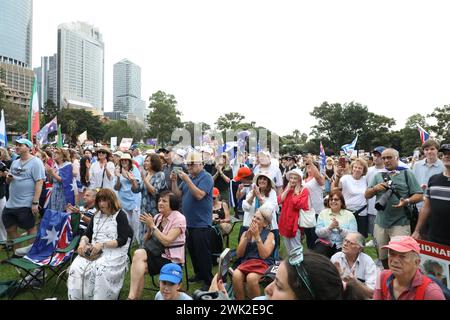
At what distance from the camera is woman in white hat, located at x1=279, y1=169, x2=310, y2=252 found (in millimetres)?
4840

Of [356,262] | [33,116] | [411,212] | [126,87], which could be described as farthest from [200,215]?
[126,87]

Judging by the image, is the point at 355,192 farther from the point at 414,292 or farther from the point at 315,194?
the point at 414,292

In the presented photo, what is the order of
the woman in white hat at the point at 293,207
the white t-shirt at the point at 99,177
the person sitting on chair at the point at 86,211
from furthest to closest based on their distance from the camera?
1. the white t-shirt at the point at 99,177
2. the person sitting on chair at the point at 86,211
3. the woman in white hat at the point at 293,207

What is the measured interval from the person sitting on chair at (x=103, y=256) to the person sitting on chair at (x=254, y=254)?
4.42 ft

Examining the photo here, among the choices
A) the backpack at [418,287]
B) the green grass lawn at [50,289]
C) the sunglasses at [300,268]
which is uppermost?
the sunglasses at [300,268]

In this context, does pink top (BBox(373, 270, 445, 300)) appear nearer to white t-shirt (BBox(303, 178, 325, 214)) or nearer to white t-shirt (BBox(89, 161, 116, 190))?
white t-shirt (BBox(303, 178, 325, 214))

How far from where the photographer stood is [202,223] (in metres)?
4.49

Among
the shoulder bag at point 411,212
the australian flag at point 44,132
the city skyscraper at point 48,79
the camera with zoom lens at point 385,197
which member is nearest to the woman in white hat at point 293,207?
the camera with zoom lens at point 385,197

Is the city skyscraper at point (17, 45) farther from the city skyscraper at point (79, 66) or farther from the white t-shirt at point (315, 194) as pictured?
the white t-shirt at point (315, 194)

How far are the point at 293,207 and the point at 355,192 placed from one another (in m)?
1.20

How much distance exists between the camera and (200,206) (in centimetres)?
451

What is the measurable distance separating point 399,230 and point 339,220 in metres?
0.74

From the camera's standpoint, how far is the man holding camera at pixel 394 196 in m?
4.26
